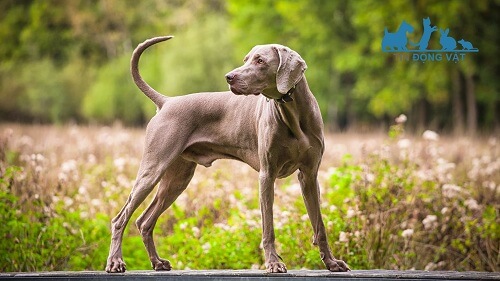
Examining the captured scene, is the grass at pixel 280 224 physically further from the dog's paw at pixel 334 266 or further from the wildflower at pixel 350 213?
the dog's paw at pixel 334 266

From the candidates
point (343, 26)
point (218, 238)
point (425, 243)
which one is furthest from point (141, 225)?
point (343, 26)

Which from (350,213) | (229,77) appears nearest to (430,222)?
(350,213)

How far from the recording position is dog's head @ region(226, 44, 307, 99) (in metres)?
4.70

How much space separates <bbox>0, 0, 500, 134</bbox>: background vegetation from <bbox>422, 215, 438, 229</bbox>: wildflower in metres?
9.49

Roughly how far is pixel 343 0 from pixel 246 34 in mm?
3803

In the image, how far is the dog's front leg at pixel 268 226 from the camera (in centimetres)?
505

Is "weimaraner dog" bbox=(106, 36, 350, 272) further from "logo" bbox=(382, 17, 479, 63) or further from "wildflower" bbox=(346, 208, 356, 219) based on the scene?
"logo" bbox=(382, 17, 479, 63)

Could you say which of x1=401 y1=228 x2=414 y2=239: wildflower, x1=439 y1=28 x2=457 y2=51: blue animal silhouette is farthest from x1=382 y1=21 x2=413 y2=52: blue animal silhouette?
x1=401 y1=228 x2=414 y2=239: wildflower

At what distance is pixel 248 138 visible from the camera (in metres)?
5.39

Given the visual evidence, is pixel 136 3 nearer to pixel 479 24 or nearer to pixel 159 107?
pixel 479 24

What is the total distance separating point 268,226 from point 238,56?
2221cm

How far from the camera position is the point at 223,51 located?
27.9m

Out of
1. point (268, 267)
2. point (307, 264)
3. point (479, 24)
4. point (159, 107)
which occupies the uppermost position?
point (479, 24)

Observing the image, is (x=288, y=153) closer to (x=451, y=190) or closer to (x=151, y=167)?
(x=151, y=167)
